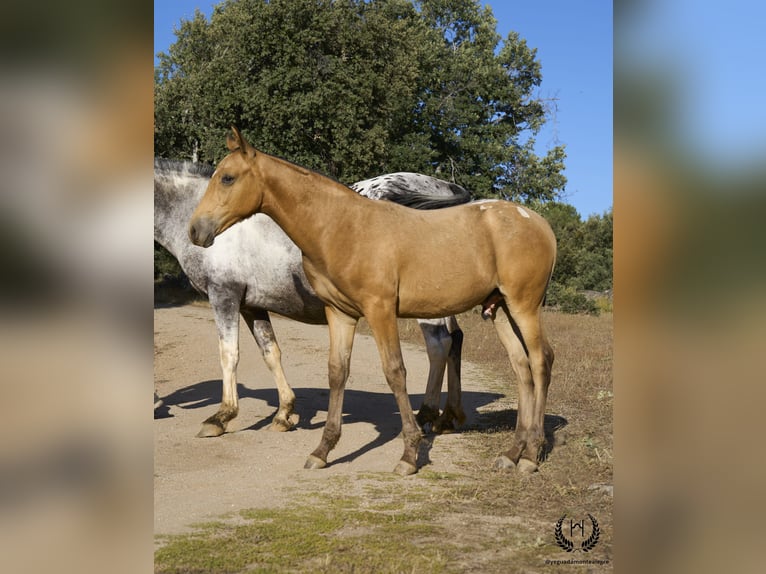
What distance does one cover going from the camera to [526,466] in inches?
223

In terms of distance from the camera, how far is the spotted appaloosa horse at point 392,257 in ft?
18.1

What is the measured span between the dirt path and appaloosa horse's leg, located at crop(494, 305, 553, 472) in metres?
0.60

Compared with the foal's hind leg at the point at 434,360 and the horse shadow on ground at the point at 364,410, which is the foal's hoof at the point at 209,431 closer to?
the horse shadow on ground at the point at 364,410

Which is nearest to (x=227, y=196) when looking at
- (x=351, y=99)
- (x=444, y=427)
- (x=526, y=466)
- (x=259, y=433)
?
(x=259, y=433)

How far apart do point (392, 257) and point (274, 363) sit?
2623 millimetres

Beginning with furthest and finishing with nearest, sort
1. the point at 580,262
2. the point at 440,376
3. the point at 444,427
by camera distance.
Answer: the point at 580,262, the point at 444,427, the point at 440,376

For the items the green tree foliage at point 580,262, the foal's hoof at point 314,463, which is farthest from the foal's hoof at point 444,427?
the green tree foliage at point 580,262

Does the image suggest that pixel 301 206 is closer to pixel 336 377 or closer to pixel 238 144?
pixel 238 144

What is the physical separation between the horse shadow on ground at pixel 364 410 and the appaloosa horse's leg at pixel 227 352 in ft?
1.29

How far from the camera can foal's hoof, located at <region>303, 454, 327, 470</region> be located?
19.3ft

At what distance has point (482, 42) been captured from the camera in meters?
30.9
